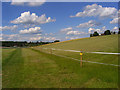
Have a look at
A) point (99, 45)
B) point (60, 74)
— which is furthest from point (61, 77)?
point (99, 45)

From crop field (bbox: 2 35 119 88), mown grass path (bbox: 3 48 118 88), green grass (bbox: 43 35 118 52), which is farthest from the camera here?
green grass (bbox: 43 35 118 52)

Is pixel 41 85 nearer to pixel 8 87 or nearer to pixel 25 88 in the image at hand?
pixel 25 88

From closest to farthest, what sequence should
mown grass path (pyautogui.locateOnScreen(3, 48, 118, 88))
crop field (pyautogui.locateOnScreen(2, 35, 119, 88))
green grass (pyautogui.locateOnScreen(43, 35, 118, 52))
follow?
mown grass path (pyautogui.locateOnScreen(3, 48, 118, 88)) → crop field (pyautogui.locateOnScreen(2, 35, 119, 88)) → green grass (pyautogui.locateOnScreen(43, 35, 118, 52))

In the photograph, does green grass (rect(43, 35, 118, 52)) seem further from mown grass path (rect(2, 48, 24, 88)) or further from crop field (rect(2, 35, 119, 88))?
mown grass path (rect(2, 48, 24, 88))

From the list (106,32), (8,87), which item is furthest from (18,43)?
(8,87)

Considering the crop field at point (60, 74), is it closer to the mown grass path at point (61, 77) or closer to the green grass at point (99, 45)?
the mown grass path at point (61, 77)

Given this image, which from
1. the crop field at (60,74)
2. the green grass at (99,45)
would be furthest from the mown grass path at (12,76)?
the green grass at (99,45)

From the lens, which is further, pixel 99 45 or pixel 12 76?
pixel 99 45

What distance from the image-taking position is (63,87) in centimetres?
528

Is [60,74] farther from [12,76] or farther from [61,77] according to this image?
[12,76]

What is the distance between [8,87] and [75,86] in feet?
9.25

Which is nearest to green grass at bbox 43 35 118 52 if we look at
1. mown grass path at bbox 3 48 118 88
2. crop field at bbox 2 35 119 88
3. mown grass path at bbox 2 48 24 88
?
crop field at bbox 2 35 119 88

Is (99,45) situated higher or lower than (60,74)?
higher

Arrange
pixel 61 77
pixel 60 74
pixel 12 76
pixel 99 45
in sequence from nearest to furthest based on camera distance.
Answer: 1. pixel 61 77
2. pixel 12 76
3. pixel 60 74
4. pixel 99 45
